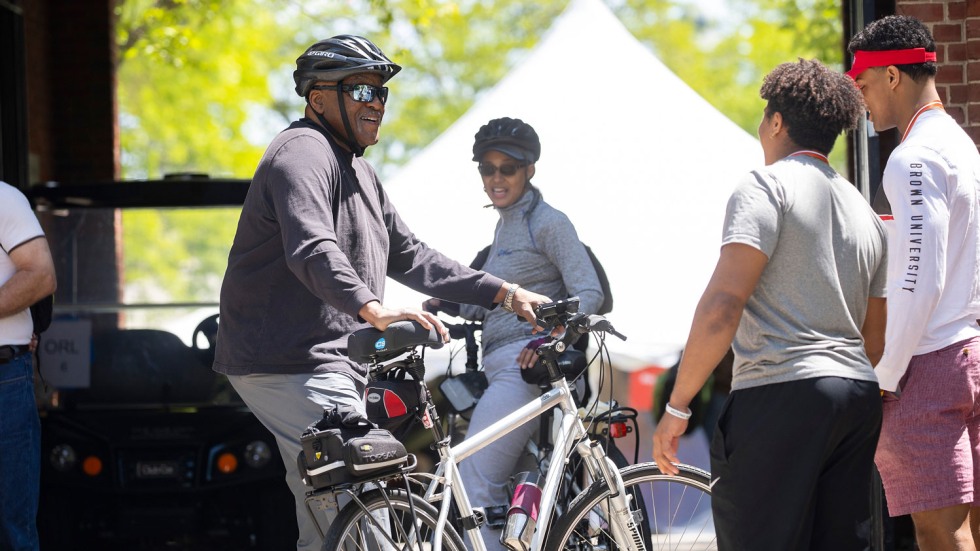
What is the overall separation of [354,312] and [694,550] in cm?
201

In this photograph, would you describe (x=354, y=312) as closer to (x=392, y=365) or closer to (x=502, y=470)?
(x=392, y=365)

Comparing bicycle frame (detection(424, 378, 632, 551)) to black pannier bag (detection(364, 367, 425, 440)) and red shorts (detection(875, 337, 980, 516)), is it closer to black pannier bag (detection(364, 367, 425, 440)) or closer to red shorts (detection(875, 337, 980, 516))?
black pannier bag (detection(364, 367, 425, 440))

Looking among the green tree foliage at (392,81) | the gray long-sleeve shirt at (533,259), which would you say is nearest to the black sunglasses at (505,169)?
the gray long-sleeve shirt at (533,259)

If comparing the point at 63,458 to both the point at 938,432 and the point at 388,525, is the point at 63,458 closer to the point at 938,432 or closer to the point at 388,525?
the point at 388,525

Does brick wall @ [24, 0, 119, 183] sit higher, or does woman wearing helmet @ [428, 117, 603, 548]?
brick wall @ [24, 0, 119, 183]

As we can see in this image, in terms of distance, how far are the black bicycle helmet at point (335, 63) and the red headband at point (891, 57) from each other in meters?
1.59

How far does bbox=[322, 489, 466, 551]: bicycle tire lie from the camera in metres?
3.73

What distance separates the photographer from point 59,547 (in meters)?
5.60

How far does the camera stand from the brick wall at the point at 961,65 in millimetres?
5266

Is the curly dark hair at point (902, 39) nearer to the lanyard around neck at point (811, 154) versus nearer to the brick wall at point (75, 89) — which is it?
the lanyard around neck at point (811, 154)

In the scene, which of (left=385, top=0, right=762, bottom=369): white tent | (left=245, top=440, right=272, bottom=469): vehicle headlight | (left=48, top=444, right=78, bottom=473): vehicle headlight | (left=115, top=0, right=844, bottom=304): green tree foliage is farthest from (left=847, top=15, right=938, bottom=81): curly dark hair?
(left=115, top=0, right=844, bottom=304): green tree foliage

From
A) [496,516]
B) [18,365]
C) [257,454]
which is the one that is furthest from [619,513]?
[18,365]

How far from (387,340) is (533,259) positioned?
1535mm

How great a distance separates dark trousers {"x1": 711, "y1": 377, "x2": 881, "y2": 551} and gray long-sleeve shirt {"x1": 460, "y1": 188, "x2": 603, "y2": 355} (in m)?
1.67
